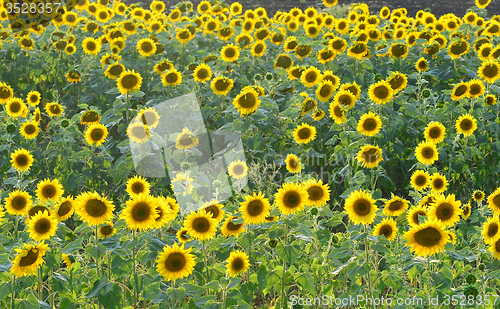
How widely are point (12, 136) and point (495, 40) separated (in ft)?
22.8

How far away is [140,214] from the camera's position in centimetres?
253

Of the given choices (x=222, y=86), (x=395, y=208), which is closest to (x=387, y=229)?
(x=395, y=208)

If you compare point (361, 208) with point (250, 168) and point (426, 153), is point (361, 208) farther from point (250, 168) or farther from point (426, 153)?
point (250, 168)

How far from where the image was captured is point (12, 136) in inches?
183

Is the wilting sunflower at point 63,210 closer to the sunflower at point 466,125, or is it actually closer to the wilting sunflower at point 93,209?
the wilting sunflower at point 93,209

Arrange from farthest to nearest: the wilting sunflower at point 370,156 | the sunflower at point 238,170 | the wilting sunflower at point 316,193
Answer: the sunflower at point 238,170
the wilting sunflower at point 370,156
the wilting sunflower at point 316,193

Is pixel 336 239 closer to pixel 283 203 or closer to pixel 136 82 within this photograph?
pixel 283 203

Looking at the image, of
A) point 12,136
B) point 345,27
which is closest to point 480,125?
point 345,27

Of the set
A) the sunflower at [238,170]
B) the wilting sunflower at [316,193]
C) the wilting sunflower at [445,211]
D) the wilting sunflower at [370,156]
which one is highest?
the wilting sunflower at [445,211]

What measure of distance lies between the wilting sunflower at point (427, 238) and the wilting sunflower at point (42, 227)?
6.27ft

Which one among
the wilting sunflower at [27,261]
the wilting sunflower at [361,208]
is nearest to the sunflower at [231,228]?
the wilting sunflower at [361,208]

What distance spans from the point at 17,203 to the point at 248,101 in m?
2.07

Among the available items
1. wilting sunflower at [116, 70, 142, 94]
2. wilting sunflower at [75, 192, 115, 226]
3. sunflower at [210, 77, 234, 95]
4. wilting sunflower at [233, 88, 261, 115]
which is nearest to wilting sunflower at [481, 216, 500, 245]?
wilting sunflower at [75, 192, 115, 226]

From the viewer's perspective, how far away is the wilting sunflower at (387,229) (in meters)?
2.87
